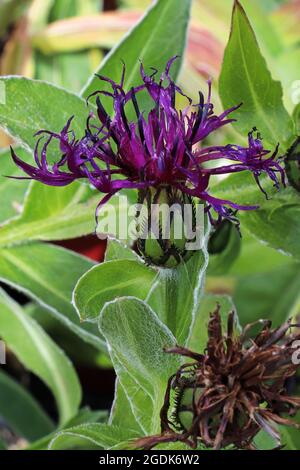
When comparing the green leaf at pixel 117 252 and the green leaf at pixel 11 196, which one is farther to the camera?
the green leaf at pixel 11 196

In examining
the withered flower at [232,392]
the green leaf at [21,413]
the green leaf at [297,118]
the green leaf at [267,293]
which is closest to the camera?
the withered flower at [232,392]

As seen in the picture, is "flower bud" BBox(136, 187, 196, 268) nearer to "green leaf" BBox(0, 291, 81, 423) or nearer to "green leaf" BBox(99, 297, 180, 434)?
"green leaf" BBox(99, 297, 180, 434)

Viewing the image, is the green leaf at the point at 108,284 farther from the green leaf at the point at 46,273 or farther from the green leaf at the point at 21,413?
the green leaf at the point at 21,413

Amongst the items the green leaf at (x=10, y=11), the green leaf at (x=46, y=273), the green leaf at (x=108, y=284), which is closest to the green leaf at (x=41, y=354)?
the green leaf at (x=46, y=273)

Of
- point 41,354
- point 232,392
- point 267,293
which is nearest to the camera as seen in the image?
point 232,392

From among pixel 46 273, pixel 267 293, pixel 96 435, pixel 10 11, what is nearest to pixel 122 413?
pixel 96 435
